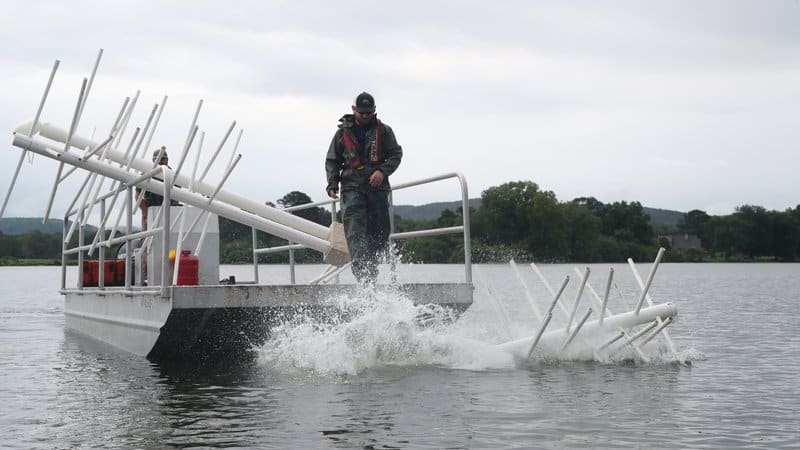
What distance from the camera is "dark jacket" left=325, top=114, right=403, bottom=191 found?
35.4ft

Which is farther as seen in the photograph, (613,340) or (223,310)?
(613,340)

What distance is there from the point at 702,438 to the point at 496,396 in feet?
6.92

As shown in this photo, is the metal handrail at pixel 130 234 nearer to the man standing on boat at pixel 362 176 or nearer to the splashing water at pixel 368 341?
the splashing water at pixel 368 341

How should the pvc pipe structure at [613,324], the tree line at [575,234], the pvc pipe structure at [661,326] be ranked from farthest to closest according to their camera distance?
the tree line at [575,234] < the pvc pipe structure at [613,324] < the pvc pipe structure at [661,326]

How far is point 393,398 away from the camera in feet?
28.3

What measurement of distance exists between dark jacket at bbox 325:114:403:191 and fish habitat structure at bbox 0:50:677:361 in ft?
3.23

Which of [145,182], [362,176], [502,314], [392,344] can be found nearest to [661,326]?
[502,314]

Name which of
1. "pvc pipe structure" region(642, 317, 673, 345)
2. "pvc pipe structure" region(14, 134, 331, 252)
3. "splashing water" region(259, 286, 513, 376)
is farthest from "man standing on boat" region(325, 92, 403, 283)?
"pvc pipe structure" region(642, 317, 673, 345)

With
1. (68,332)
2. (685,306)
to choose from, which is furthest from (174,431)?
(685,306)

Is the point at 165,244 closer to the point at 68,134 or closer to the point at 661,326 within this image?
the point at 68,134

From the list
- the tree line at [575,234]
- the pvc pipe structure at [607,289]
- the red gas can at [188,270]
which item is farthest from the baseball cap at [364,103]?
the tree line at [575,234]

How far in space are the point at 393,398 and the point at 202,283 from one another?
18.1ft

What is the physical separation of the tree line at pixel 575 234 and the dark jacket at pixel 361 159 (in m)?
33.1

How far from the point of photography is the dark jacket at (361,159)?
35.4ft
